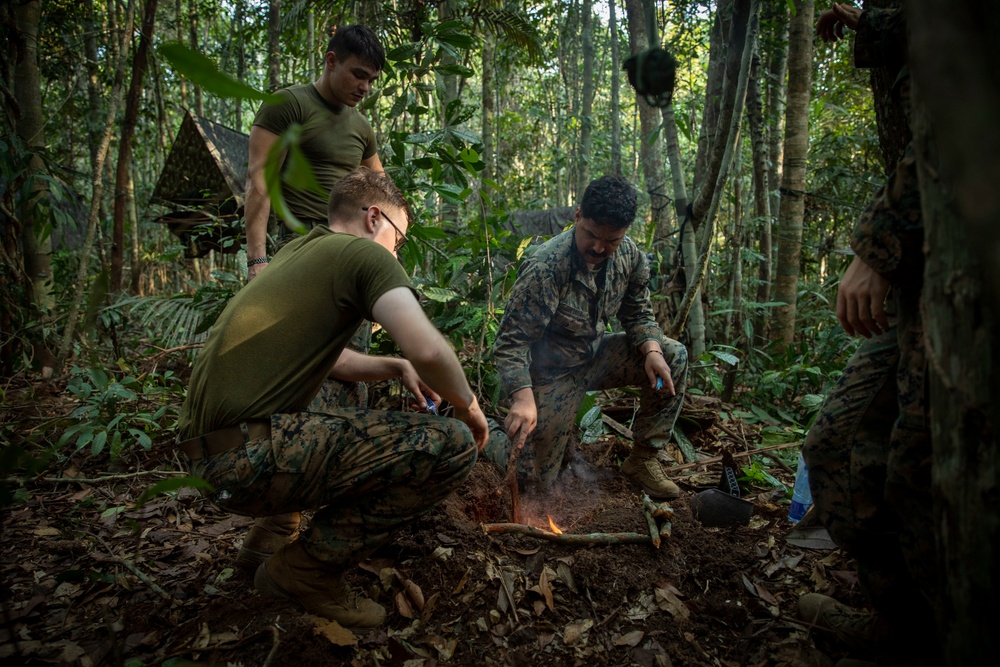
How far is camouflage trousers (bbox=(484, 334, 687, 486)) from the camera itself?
10.8ft

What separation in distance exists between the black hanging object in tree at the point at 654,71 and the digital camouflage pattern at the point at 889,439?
61 centimetres

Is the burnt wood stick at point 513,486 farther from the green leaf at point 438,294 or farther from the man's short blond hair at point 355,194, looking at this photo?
the man's short blond hair at point 355,194

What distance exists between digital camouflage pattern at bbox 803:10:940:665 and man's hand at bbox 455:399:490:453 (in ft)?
3.71

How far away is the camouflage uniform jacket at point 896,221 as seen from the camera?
5.04ft

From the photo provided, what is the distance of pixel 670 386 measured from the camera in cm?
322

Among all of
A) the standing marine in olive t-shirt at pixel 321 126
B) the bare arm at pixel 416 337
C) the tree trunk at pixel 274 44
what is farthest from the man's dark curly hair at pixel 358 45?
the tree trunk at pixel 274 44

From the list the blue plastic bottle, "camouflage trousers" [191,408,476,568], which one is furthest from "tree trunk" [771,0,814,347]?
"camouflage trousers" [191,408,476,568]

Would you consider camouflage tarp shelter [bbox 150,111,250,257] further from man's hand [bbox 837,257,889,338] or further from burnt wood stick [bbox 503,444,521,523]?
man's hand [bbox 837,257,889,338]

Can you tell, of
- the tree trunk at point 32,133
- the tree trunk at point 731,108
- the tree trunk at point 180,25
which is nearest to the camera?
the tree trunk at point 731,108

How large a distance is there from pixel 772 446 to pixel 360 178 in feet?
9.87

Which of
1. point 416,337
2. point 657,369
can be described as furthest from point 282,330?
point 657,369

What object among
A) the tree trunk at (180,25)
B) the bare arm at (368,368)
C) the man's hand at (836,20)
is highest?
the tree trunk at (180,25)

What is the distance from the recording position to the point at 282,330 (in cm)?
195

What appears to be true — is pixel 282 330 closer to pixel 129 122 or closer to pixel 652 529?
pixel 652 529
